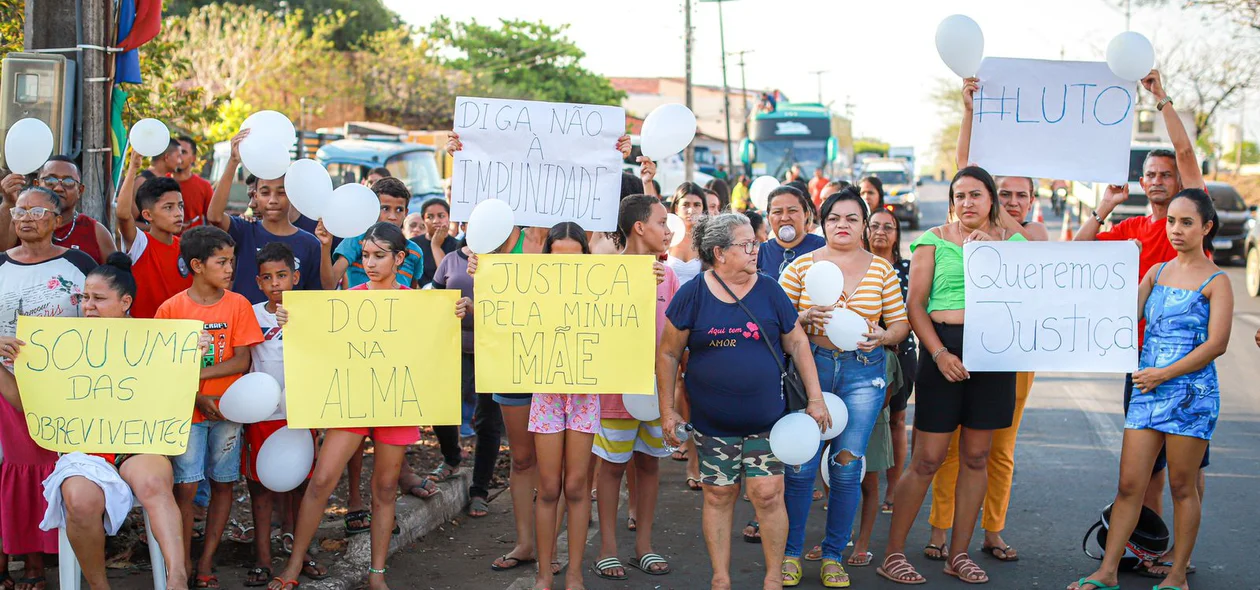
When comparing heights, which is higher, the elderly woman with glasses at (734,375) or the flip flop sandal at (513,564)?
the elderly woman with glasses at (734,375)

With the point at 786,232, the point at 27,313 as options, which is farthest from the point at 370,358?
the point at 786,232

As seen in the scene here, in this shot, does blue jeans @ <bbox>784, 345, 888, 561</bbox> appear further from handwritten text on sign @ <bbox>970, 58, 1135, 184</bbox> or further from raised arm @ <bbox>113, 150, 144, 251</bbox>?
raised arm @ <bbox>113, 150, 144, 251</bbox>

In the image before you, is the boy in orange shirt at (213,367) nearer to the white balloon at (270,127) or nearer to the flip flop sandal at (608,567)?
the white balloon at (270,127)

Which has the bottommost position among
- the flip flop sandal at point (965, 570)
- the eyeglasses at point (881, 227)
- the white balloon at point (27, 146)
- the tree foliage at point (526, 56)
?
the flip flop sandal at point (965, 570)

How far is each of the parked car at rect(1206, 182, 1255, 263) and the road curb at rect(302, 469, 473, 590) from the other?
1858 cm

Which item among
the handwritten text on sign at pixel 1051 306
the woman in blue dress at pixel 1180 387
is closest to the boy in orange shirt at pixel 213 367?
the handwritten text on sign at pixel 1051 306

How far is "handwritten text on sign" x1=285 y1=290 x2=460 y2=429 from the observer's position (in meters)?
4.66

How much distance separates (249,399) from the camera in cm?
449

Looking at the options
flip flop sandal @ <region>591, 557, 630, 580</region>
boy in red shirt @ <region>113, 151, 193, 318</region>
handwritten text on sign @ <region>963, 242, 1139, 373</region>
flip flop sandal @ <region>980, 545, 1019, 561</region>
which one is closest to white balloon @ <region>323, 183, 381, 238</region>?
boy in red shirt @ <region>113, 151, 193, 318</region>

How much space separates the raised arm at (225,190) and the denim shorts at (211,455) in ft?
3.85

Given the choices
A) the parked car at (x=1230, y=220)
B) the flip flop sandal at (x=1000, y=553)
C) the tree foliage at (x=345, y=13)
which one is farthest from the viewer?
the tree foliage at (x=345, y=13)

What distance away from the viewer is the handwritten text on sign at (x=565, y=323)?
15.5 ft

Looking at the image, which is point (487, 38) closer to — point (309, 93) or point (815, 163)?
point (309, 93)

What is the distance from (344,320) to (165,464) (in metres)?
0.94
